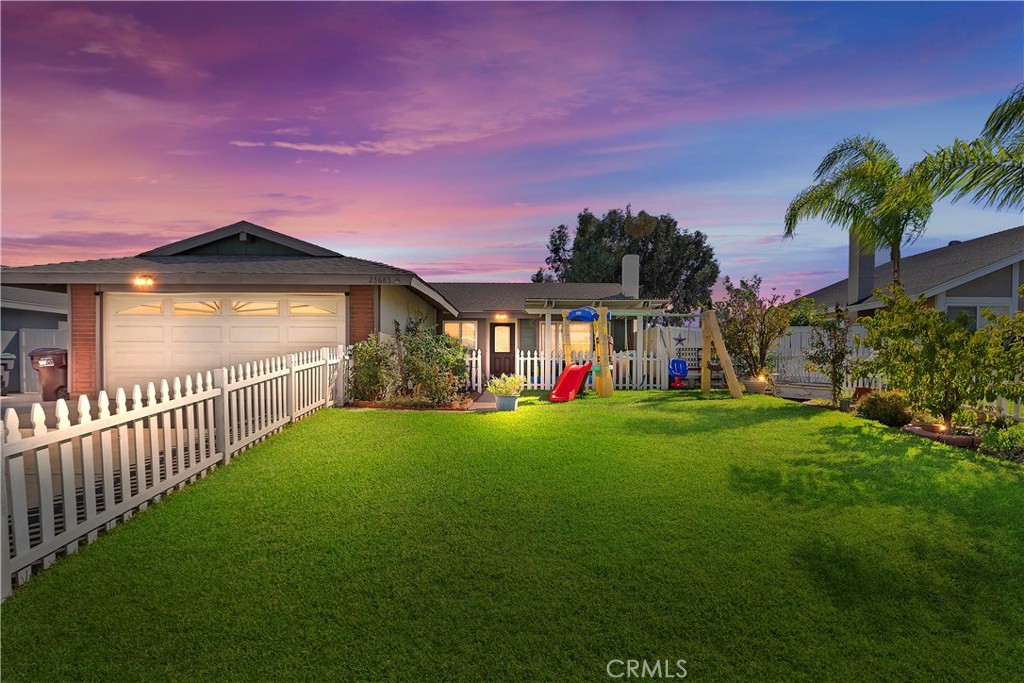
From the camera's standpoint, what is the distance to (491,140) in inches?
551

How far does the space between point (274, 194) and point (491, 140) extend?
580cm

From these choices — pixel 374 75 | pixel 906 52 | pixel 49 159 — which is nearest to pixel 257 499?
pixel 374 75

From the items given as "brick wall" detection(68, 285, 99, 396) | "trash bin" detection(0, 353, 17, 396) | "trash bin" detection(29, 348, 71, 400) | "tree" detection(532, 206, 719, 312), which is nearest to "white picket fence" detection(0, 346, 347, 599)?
"brick wall" detection(68, 285, 99, 396)

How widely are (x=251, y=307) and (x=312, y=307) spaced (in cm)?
155

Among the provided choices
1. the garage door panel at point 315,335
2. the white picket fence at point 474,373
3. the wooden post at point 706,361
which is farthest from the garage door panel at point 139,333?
the wooden post at point 706,361

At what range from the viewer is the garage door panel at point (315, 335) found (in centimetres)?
1245

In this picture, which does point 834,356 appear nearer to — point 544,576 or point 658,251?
point 544,576

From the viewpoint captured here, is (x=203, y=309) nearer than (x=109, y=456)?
No

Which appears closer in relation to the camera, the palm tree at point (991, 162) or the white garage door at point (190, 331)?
the palm tree at point (991, 162)

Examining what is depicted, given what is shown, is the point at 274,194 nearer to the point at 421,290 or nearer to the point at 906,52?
the point at 421,290

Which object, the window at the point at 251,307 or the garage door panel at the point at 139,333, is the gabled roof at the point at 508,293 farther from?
the garage door panel at the point at 139,333

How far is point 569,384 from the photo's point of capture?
13.1 metres

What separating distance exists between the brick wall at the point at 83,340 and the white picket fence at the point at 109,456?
5.92 metres

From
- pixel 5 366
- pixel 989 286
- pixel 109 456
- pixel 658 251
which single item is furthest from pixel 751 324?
pixel 658 251
